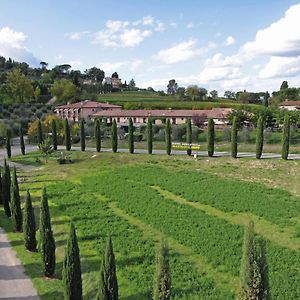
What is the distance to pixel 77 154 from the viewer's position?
4994 centimetres

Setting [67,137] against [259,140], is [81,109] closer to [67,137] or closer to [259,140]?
[67,137]

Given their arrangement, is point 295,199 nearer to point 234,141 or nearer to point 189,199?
point 189,199

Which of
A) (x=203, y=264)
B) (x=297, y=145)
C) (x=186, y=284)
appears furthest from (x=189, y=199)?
(x=297, y=145)

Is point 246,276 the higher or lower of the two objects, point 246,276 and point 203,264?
the higher

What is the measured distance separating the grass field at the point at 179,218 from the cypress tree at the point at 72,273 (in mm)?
1740

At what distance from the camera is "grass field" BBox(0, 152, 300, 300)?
53.1 feet

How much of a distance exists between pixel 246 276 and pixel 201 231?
1094 cm

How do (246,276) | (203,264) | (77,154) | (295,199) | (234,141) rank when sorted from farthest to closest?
(77,154), (234,141), (295,199), (203,264), (246,276)

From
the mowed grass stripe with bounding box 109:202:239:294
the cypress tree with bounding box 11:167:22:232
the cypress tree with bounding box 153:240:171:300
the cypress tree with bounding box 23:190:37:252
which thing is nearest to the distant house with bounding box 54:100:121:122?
the cypress tree with bounding box 11:167:22:232

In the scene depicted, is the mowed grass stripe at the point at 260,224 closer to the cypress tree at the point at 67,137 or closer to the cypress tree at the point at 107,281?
the cypress tree at the point at 107,281

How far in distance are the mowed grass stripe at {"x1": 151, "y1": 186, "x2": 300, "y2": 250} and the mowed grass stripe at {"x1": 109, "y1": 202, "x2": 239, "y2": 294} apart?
4.34m

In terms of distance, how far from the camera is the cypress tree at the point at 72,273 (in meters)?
14.5

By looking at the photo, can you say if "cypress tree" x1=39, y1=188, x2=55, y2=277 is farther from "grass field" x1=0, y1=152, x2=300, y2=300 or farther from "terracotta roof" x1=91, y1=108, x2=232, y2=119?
"terracotta roof" x1=91, y1=108, x2=232, y2=119

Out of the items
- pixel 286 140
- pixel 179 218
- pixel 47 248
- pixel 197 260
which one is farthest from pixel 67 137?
pixel 197 260
